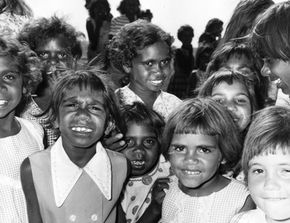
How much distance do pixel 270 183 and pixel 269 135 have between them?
0.20 m

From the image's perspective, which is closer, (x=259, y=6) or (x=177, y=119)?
(x=177, y=119)

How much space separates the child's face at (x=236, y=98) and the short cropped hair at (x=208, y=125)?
0.66 ft

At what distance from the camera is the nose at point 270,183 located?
1.78 meters

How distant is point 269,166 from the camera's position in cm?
185

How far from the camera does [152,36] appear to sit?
11.5ft

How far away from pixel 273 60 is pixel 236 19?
3.36ft

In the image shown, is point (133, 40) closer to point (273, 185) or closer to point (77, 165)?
point (77, 165)

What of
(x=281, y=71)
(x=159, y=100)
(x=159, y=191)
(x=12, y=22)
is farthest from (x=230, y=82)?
(x=12, y=22)

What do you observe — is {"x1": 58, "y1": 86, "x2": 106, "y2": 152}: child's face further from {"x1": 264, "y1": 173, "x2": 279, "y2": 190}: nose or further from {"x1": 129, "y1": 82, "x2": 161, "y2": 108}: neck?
{"x1": 129, "y1": 82, "x2": 161, "y2": 108}: neck

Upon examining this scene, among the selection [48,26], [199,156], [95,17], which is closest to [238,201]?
[199,156]

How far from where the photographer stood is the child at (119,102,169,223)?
2809mm

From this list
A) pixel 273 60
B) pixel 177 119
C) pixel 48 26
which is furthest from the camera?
pixel 48 26

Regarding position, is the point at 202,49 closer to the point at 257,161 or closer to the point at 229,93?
the point at 229,93

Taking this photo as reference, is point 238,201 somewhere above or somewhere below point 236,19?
below
